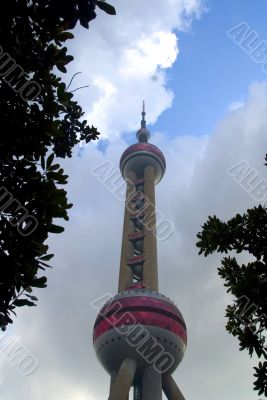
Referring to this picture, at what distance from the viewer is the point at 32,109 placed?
599 cm

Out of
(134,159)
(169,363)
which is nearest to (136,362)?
(169,363)

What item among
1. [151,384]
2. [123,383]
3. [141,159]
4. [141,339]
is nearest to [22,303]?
[123,383]

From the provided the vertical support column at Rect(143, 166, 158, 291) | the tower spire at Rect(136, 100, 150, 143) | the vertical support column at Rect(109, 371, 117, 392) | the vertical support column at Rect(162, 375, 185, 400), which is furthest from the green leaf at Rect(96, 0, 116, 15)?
the tower spire at Rect(136, 100, 150, 143)

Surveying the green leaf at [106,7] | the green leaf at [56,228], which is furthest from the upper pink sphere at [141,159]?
the green leaf at [56,228]

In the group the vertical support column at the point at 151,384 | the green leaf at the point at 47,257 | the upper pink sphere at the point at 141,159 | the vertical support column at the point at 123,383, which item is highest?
the upper pink sphere at the point at 141,159

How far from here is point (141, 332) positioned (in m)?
56.7

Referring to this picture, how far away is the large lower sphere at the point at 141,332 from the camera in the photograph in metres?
56.8

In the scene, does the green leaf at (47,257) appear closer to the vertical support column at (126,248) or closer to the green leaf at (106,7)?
the green leaf at (106,7)

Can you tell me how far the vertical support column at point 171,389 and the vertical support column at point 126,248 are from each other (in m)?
14.9

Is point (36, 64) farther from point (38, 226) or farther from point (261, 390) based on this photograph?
point (261, 390)

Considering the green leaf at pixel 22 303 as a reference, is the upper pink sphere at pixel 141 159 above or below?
above

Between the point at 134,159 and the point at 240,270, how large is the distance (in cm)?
7940

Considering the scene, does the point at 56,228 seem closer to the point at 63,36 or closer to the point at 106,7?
the point at 63,36

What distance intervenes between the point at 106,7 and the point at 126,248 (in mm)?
67358
